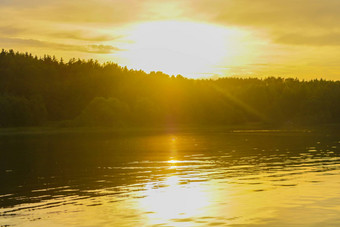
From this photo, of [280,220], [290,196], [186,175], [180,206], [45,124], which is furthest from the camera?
[45,124]

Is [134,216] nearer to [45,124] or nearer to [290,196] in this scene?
[290,196]

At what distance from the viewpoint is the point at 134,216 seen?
25.7 metres

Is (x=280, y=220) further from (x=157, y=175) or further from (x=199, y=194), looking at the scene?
(x=157, y=175)

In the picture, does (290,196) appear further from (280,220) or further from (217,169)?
(217,169)

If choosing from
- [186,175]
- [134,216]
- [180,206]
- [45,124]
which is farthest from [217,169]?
[45,124]

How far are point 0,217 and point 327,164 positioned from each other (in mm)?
33191

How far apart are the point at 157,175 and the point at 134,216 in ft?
58.8

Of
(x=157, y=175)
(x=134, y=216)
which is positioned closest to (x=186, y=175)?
(x=157, y=175)

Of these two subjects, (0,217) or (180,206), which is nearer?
(0,217)

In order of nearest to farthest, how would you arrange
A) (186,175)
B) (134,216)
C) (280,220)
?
(280,220), (134,216), (186,175)

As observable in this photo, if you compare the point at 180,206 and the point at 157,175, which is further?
the point at 157,175

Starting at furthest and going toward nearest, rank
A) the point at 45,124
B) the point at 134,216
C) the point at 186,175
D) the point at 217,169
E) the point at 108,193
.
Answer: the point at 45,124
the point at 217,169
the point at 186,175
the point at 108,193
the point at 134,216

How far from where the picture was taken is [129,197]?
31375 mm

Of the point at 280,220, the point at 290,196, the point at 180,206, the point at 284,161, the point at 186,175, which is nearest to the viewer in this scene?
the point at 280,220
